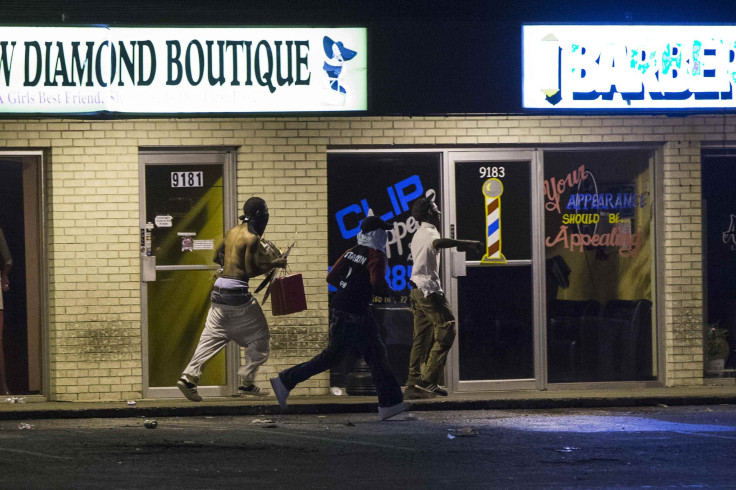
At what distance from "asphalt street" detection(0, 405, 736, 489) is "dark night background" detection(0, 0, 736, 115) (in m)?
3.19

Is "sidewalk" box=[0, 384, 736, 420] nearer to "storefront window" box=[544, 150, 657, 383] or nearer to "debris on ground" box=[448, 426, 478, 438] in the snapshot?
"storefront window" box=[544, 150, 657, 383]

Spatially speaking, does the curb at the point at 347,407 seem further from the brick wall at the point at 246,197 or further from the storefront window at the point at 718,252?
the storefront window at the point at 718,252

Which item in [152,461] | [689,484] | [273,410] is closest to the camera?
[689,484]

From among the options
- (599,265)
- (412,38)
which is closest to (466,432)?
(599,265)

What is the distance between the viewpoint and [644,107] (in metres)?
12.1

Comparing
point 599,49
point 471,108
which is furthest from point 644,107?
point 471,108

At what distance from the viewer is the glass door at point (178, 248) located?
39.4 ft

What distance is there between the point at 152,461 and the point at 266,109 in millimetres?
4424

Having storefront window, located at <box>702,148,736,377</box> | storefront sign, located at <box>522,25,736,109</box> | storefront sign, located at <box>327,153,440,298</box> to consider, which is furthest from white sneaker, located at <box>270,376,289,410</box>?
storefront window, located at <box>702,148,736,377</box>

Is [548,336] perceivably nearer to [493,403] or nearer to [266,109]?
[493,403]

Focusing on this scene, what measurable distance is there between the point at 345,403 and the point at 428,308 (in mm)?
1225

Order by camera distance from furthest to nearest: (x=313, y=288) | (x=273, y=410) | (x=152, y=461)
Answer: (x=313, y=288), (x=273, y=410), (x=152, y=461)

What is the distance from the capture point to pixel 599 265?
1256 centimetres

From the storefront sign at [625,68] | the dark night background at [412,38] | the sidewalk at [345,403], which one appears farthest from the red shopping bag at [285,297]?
the storefront sign at [625,68]
